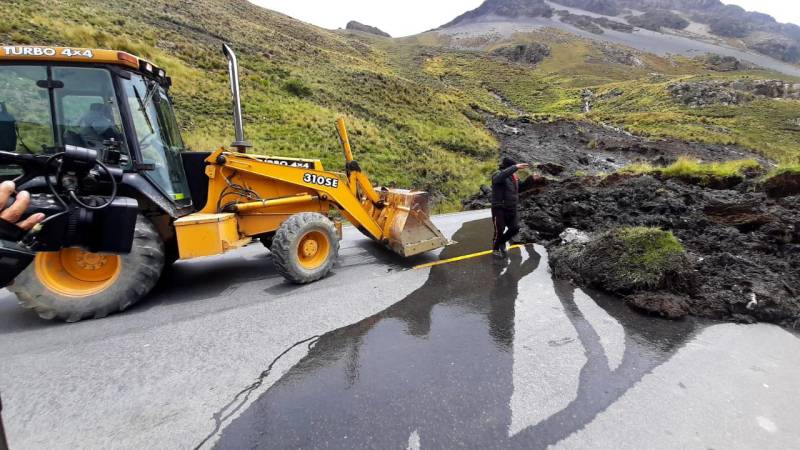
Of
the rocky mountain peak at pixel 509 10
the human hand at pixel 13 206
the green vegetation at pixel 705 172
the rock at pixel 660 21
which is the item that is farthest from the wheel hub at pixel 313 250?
the rock at pixel 660 21

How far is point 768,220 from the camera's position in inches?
225

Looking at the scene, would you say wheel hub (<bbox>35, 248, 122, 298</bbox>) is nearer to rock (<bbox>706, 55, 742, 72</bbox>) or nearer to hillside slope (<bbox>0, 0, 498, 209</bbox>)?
A: hillside slope (<bbox>0, 0, 498, 209</bbox>)

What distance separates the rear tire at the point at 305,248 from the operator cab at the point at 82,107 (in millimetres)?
1381

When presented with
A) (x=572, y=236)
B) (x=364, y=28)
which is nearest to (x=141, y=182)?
(x=572, y=236)

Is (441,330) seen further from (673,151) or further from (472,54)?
(472,54)

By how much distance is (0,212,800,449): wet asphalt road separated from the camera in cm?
236

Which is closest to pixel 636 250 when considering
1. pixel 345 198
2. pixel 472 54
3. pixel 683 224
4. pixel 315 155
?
pixel 683 224

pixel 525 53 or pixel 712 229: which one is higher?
pixel 525 53

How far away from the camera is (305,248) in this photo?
5.07 metres

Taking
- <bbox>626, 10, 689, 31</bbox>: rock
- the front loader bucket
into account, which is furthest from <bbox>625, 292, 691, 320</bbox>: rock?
<bbox>626, 10, 689, 31</bbox>: rock

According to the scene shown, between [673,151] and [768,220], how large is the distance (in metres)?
25.0

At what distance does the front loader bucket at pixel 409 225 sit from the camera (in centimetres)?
566

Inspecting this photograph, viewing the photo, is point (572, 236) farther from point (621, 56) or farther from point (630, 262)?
point (621, 56)

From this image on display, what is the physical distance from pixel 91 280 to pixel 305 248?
2.26 m
